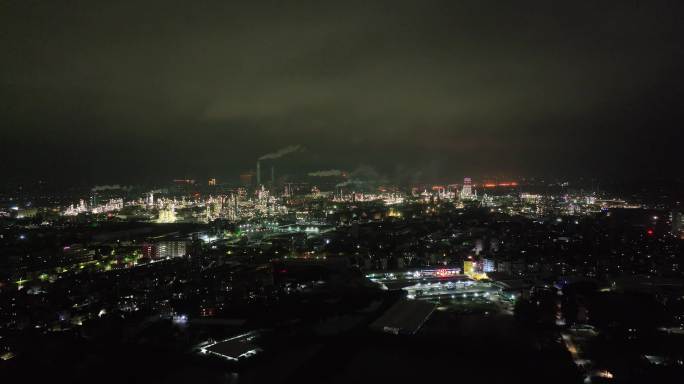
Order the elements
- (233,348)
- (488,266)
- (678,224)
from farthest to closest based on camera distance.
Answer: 1. (678,224)
2. (488,266)
3. (233,348)

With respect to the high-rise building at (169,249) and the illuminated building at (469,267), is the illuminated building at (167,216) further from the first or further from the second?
the illuminated building at (469,267)

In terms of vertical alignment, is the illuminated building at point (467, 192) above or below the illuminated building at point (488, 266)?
above

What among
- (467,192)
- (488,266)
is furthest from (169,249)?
(467,192)

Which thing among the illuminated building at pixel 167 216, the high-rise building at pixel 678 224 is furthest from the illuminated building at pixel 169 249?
the high-rise building at pixel 678 224

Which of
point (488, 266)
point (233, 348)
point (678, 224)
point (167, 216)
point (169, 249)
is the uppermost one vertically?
point (167, 216)

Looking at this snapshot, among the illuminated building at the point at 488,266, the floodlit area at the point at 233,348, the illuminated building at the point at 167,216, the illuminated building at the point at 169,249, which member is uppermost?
the illuminated building at the point at 167,216

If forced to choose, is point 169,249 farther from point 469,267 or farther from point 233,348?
point 233,348

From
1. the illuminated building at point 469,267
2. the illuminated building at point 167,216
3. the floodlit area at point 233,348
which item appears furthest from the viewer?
the illuminated building at point 167,216

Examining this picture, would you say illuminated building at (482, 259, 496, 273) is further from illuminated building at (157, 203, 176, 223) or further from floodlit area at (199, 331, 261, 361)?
illuminated building at (157, 203, 176, 223)

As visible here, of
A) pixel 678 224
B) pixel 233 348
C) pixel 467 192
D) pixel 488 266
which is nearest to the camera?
pixel 233 348

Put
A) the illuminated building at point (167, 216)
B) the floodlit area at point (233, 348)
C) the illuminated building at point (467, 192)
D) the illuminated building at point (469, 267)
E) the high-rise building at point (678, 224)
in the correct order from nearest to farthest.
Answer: the floodlit area at point (233, 348) → the illuminated building at point (469, 267) → the high-rise building at point (678, 224) → the illuminated building at point (167, 216) → the illuminated building at point (467, 192)

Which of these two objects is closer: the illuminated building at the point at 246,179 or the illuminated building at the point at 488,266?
the illuminated building at the point at 488,266
